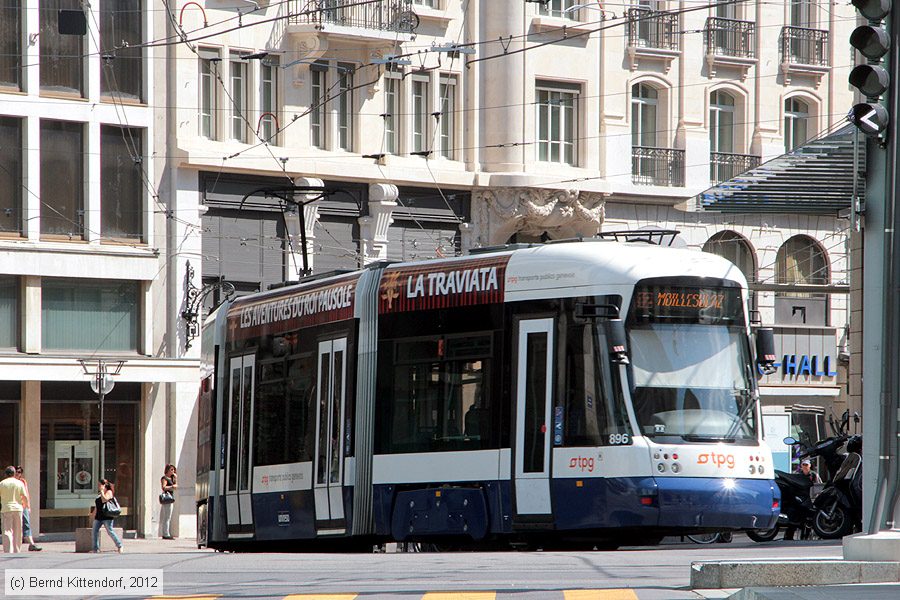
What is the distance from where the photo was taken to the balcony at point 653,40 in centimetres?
3997

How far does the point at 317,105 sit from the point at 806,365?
45.0ft

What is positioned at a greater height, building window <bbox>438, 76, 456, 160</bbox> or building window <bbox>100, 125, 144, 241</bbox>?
building window <bbox>438, 76, 456, 160</bbox>

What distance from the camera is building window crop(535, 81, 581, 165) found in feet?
128

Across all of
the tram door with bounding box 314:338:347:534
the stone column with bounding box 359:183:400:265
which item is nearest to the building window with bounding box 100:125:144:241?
the stone column with bounding box 359:183:400:265

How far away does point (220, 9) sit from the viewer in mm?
35250

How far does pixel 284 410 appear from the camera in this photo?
20125 mm

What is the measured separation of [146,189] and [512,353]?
1913 cm

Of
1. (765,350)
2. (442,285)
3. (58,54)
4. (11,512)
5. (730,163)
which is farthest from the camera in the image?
(730,163)

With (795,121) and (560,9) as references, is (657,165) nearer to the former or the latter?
(560,9)

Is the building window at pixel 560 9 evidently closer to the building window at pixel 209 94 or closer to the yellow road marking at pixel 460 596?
the building window at pixel 209 94

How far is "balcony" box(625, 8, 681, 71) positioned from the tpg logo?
24215 millimetres

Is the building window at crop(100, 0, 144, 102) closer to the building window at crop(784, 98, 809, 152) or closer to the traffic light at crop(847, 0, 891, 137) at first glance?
the building window at crop(784, 98, 809, 152)

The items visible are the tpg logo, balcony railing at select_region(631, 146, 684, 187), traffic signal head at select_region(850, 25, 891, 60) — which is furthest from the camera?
balcony railing at select_region(631, 146, 684, 187)

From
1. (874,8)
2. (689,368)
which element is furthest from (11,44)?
(874,8)
